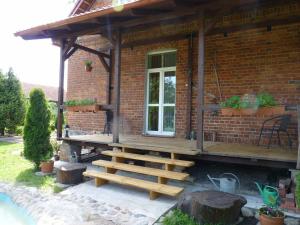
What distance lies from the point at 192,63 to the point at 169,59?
84 cm

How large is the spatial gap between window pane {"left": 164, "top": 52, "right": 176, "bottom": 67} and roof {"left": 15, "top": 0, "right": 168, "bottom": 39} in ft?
7.04

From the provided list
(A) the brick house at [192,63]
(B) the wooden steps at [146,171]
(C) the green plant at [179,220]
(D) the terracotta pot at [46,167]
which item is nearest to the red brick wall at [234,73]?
(A) the brick house at [192,63]

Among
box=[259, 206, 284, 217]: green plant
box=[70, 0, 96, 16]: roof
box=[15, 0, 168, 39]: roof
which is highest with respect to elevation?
box=[70, 0, 96, 16]: roof

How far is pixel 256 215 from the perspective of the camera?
395 cm

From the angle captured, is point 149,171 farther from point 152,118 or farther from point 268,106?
point 152,118

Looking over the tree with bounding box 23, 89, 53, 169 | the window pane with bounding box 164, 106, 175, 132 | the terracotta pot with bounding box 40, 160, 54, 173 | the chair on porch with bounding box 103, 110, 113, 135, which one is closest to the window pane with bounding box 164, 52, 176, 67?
the window pane with bounding box 164, 106, 175, 132

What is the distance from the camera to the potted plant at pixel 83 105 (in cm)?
643

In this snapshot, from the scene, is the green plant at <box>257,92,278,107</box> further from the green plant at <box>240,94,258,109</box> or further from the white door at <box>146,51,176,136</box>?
the white door at <box>146,51,176,136</box>

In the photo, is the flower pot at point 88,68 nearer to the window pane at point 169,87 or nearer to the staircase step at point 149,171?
the window pane at point 169,87

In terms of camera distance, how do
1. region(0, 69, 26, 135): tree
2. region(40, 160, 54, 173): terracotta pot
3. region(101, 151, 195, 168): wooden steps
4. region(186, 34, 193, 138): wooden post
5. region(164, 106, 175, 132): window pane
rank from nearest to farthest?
region(101, 151, 195, 168): wooden steps, region(40, 160, 54, 173): terracotta pot, region(186, 34, 193, 138): wooden post, region(164, 106, 175, 132): window pane, region(0, 69, 26, 135): tree

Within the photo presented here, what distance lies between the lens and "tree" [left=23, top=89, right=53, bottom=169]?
20.8 ft

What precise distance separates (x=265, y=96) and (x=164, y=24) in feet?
12.5

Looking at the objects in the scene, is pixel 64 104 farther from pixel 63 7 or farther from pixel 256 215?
pixel 63 7

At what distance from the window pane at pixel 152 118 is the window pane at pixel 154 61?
1152mm
